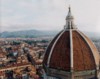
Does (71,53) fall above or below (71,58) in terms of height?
above

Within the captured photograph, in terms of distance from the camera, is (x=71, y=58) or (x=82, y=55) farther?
(x=82, y=55)

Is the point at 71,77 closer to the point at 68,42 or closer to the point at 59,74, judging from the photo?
the point at 59,74

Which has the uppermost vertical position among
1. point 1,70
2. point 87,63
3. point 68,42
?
point 68,42

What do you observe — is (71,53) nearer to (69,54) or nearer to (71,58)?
(69,54)

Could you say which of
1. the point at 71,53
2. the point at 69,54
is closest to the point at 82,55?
the point at 71,53

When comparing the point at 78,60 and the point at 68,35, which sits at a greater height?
the point at 68,35

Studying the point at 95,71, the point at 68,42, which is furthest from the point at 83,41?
the point at 95,71

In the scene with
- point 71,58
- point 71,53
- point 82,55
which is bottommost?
point 71,58

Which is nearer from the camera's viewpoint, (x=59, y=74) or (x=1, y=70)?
(x=59, y=74)
